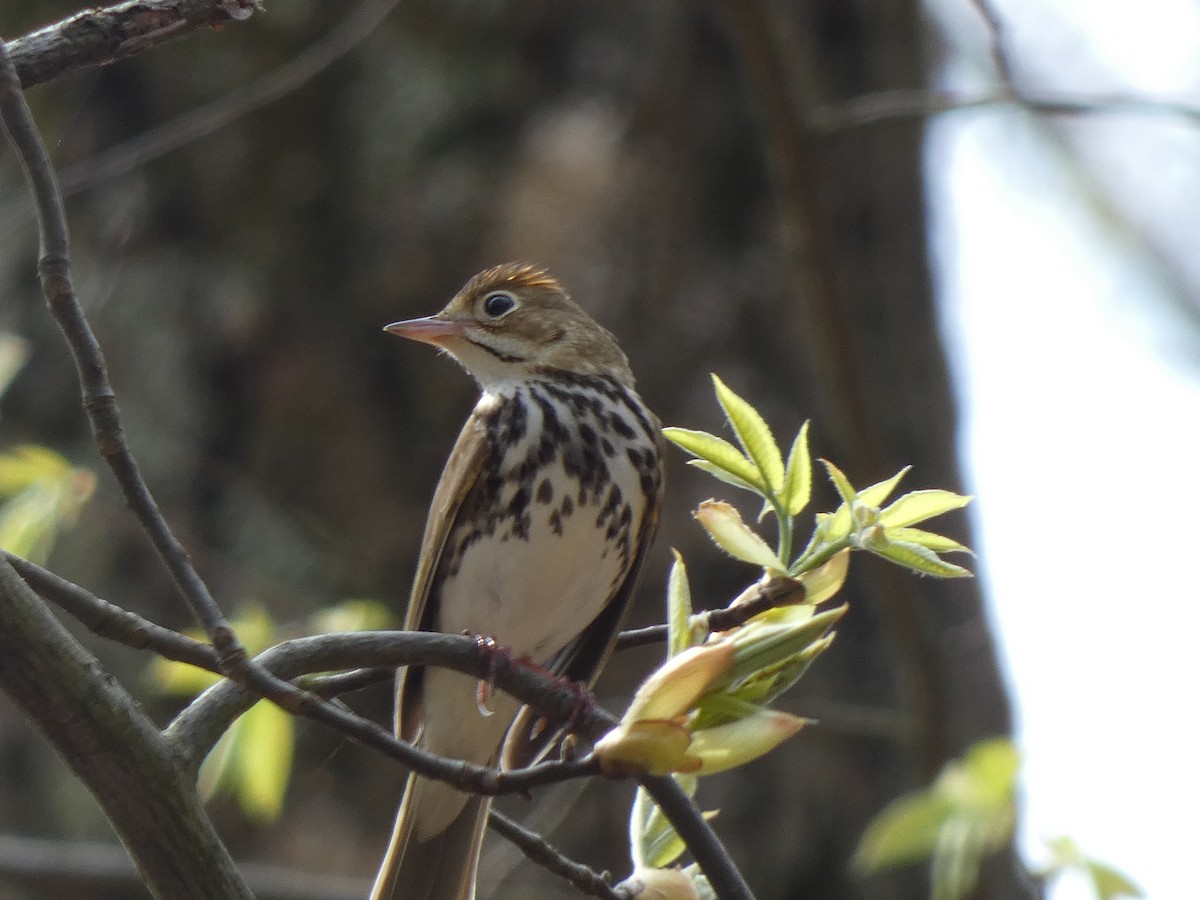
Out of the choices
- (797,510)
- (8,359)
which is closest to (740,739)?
(797,510)

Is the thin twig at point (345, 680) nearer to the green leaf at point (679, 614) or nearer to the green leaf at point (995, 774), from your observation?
the green leaf at point (679, 614)

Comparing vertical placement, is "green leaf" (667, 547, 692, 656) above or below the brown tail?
above

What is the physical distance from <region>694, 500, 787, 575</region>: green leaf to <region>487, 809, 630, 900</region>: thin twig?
37 cm

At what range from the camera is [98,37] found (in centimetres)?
128

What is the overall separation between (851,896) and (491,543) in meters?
1.61

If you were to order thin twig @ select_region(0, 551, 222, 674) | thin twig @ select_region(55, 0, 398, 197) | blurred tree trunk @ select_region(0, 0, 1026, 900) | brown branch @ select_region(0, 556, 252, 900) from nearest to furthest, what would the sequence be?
brown branch @ select_region(0, 556, 252, 900) → thin twig @ select_region(0, 551, 222, 674) → thin twig @ select_region(55, 0, 398, 197) → blurred tree trunk @ select_region(0, 0, 1026, 900)

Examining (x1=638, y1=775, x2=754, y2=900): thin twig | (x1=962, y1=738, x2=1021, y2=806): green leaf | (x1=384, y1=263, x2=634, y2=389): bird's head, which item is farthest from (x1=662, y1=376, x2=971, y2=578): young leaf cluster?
(x1=384, y1=263, x2=634, y2=389): bird's head

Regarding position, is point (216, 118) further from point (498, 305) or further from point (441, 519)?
point (441, 519)

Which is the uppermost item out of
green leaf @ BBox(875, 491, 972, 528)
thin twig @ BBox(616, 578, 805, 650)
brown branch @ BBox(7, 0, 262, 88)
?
brown branch @ BBox(7, 0, 262, 88)

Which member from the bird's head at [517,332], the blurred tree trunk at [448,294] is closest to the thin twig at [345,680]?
the bird's head at [517,332]

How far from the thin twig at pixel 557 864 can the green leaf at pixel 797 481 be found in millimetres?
407

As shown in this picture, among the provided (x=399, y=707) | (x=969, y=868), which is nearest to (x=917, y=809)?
(x=969, y=868)

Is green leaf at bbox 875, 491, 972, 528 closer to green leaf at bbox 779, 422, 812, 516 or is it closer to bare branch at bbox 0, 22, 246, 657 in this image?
green leaf at bbox 779, 422, 812, 516

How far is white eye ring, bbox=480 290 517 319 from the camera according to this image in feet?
10.0
